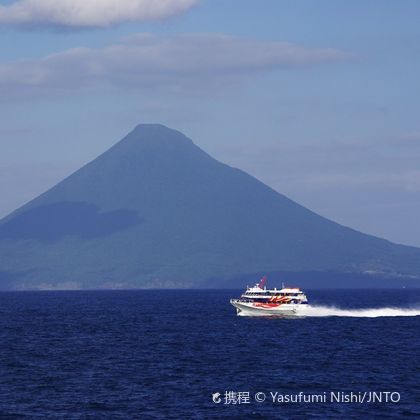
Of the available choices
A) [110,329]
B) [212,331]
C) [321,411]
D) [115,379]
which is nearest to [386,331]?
[212,331]

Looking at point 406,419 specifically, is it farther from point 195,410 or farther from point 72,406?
point 72,406

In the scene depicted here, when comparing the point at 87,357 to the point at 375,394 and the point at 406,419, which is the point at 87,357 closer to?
the point at 375,394

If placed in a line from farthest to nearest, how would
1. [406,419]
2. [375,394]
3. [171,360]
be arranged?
[171,360] → [375,394] → [406,419]

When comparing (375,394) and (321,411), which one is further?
(375,394)

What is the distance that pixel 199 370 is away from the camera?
116250 mm

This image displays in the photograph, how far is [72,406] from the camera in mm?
91688

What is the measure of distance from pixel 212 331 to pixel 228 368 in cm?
5726

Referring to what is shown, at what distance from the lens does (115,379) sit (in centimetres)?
10894

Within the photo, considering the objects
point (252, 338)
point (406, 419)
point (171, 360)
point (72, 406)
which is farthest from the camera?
point (252, 338)

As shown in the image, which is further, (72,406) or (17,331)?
(17,331)

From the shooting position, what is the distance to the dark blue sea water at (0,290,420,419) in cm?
9100

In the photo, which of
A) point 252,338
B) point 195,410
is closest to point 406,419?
point 195,410

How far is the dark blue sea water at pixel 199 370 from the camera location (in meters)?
91.0

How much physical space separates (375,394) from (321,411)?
11.0m
